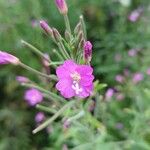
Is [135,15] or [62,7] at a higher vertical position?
[62,7]

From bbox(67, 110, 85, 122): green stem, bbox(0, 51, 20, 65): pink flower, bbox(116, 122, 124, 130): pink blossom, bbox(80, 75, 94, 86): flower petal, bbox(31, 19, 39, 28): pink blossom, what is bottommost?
bbox(116, 122, 124, 130): pink blossom

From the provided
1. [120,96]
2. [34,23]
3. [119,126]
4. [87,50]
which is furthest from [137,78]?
[87,50]

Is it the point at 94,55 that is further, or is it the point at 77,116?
the point at 94,55

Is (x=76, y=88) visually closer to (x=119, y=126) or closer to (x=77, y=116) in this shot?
(x=77, y=116)

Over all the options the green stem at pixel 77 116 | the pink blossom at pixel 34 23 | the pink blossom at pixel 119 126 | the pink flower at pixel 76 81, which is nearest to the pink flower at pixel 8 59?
the pink flower at pixel 76 81

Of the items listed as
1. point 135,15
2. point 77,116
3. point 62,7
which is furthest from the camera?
point 135,15

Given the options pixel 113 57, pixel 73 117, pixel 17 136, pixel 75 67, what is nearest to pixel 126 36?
pixel 113 57

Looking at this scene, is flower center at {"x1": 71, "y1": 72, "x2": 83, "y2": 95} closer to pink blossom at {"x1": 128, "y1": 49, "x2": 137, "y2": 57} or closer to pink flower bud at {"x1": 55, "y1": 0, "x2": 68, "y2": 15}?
pink flower bud at {"x1": 55, "y1": 0, "x2": 68, "y2": 15}

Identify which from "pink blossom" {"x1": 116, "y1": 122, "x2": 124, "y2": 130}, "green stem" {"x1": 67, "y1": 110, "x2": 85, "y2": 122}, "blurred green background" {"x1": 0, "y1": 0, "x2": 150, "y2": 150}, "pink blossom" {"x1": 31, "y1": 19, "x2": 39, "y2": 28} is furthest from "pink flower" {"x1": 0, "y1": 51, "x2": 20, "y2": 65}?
"pink blossom" {"x1": 31, "y1": 19, "x2": 39, "y2": 28}
